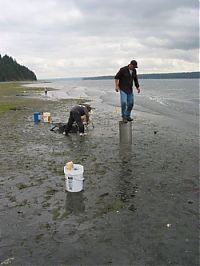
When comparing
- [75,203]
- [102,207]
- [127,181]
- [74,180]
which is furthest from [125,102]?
[102,207]

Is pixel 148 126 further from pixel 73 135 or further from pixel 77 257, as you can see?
pixel 77 257

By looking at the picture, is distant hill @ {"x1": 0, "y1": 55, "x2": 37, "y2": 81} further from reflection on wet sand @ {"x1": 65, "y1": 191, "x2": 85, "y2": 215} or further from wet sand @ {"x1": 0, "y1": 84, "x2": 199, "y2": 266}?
reflection on wet sand @ {"x1": 65, "y1": 191, "x2": 85, "y2": 215}

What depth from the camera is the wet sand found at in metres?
4.32

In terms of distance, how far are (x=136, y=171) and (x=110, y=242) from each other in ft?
11.2

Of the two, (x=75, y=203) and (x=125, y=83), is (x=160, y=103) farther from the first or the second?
(x=75, y=203)

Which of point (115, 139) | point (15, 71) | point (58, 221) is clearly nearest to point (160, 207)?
point (58, 221)

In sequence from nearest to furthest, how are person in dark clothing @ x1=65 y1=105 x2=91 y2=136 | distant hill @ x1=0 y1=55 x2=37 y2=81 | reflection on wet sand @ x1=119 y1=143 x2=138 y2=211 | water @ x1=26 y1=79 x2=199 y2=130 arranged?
reflection on wet sand @ x1=119 y1=143 x2=138 y2=211, person in dark clothing @ x1=65 y1=105 x2=91 y2=136, water @ x1=26 y1=79 x2=199 y2=130, distant hill @ x1=0 y1=55 x2=37 y2=81

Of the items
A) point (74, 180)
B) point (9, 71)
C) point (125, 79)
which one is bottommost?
point (74, 180)

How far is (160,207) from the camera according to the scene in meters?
5.71

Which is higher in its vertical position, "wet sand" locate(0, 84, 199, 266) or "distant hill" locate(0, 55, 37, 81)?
"distant hill" locate(0, 55, 37, 81)

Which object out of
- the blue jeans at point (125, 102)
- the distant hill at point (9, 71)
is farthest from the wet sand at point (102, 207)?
the distant hill at point (9, 71)

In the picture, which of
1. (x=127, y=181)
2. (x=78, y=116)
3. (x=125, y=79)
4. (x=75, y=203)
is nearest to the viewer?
(x=75, y=203)

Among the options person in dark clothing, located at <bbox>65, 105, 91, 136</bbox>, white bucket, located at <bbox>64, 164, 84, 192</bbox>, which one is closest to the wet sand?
→ white bucket, located at <bbox>64, 164, 84, 192</bbox>

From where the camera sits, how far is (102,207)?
5.72 m
